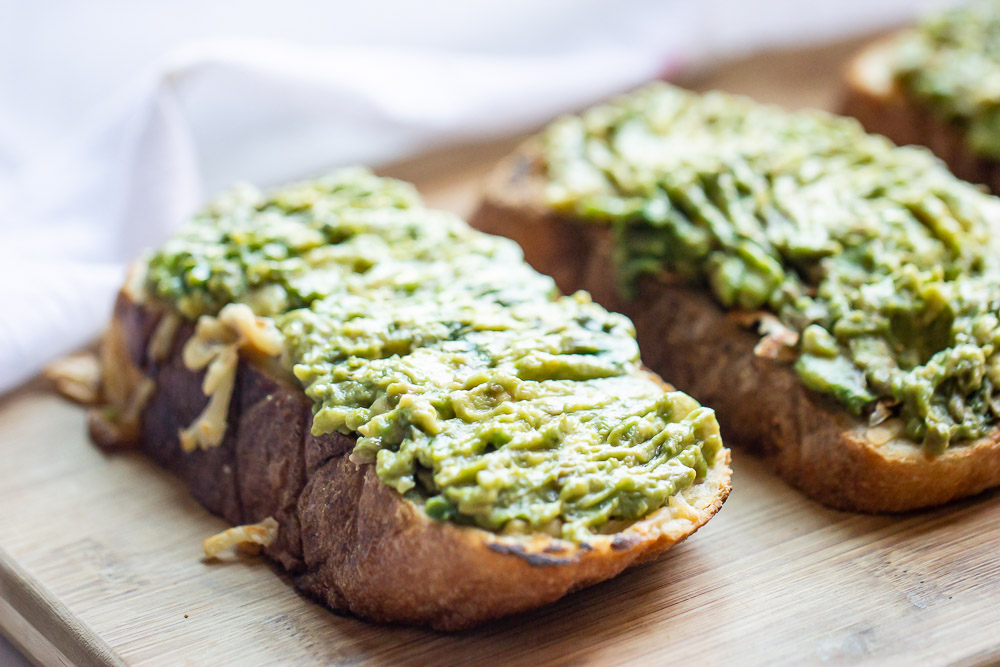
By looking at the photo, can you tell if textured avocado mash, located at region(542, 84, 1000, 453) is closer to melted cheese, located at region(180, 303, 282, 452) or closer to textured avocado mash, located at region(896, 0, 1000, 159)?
textured avocado mash, located at region(896, 0, 1000, 159)

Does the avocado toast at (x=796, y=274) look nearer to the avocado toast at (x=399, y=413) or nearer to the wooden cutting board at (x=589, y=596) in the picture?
the wooden cutting board at (x=589, y=596)

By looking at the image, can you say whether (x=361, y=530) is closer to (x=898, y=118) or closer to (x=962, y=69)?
(x=898, y=118)

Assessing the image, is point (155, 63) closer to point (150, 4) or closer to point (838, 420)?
point (150, 4)

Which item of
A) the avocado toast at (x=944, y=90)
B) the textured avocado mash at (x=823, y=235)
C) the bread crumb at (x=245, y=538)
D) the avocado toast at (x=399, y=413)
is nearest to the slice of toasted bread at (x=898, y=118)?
the avocado toast at (x=944, y=90)

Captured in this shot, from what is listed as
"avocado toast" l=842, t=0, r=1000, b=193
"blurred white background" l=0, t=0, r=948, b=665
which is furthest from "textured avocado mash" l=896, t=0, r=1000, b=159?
"blurred white background" l=0, t=0, r=948, b=665

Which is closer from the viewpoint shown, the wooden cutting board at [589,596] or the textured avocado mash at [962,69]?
the wooden cutting board at [589,596]

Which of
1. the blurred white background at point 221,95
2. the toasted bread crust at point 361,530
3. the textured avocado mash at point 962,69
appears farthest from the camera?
the textured avocado mash at point 962,69
